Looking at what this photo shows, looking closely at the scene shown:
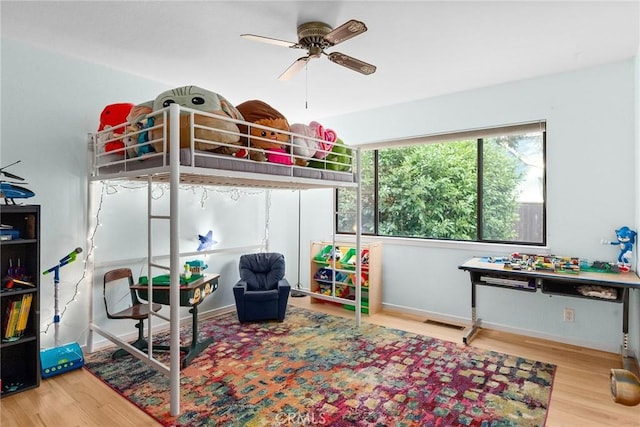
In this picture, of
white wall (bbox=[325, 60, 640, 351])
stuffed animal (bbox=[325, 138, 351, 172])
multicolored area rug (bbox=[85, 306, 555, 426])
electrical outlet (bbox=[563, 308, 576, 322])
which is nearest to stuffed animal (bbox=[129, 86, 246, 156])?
stuffed animal (bbox=[325, 138, 351, 172])

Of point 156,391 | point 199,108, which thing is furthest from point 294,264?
point 199,108

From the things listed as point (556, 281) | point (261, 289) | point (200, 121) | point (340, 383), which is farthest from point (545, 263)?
point (200, 121)

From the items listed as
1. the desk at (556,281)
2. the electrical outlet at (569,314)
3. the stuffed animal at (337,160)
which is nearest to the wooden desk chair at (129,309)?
the stuffed animal at (337,160)

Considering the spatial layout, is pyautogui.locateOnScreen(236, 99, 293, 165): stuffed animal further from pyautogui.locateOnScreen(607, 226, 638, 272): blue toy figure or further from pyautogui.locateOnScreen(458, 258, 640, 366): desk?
pyautogui.locateOnScreen(607, 226, 638, 272): blue toy figure

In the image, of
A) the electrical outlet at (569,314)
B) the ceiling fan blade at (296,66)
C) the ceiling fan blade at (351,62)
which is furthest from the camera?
the electrical outlet at (569,314)

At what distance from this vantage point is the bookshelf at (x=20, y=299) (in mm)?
2379

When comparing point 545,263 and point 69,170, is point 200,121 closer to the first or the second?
point 69,170

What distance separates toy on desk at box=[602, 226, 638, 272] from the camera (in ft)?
9.42

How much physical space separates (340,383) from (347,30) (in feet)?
7.57

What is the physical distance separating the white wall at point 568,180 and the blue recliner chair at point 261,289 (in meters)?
1.73

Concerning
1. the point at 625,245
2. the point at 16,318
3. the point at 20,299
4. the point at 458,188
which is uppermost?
the point at 458,188

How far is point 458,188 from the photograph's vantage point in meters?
4.27

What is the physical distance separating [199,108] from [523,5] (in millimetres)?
2107

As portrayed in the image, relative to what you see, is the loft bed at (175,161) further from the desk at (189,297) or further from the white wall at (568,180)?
the white wall at (568,180)
